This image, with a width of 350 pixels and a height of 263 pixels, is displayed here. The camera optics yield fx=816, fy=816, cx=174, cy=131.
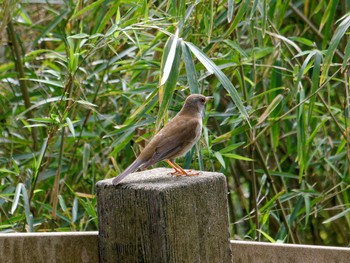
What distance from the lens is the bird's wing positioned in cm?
309

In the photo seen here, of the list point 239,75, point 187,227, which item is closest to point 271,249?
point 187,227

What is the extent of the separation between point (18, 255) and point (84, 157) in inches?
98.7

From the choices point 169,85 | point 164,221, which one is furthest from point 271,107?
point 164,221

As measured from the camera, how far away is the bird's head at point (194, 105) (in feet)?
11.6

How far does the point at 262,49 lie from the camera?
464 cm

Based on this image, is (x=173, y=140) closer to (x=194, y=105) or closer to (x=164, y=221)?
(x=194, y=105)

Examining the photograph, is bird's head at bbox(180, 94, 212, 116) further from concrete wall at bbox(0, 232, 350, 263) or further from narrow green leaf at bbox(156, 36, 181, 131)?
concrete wall at bbox(0, 232, 350, 263)

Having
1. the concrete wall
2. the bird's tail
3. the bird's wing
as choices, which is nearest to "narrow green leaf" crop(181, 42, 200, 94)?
the bird's wing

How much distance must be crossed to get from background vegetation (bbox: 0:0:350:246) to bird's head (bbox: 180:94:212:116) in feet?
0.29

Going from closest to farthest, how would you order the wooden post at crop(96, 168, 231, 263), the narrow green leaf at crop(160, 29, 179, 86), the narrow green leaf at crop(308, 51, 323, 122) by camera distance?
1. the wooden post at crop(96, 168, 231, 263)
2. the narrow green leaf at crop(160, 29, 179, 86)
3. the narrow green leaf at crop(308, 51, 323, 122)

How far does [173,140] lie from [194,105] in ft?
1.71

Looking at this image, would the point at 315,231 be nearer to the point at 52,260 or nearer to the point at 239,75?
the point at 239,75

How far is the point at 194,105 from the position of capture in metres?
3.66

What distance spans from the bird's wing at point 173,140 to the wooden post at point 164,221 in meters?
0.77
